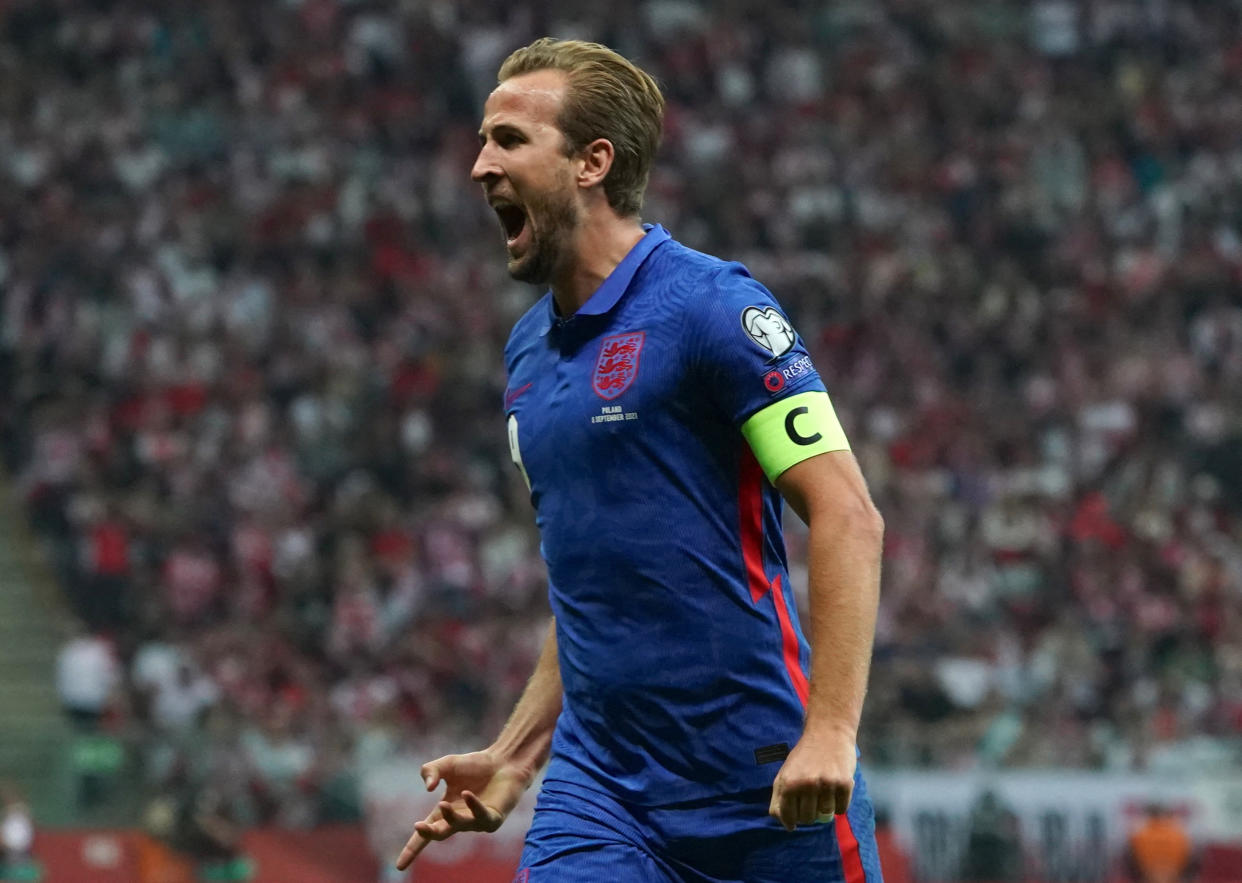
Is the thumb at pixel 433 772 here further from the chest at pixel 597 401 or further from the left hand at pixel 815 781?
the left hand at pixel 815 781

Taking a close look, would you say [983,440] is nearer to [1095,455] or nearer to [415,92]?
[1095,455]

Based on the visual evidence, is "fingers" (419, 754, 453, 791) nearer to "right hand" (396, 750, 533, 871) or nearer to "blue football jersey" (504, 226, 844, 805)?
"right hand" (396, 750, 533, 871)

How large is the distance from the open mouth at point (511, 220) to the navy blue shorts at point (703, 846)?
1041 millimetres

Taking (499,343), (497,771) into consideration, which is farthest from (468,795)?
(499,343)

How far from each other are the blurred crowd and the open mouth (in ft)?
30.1

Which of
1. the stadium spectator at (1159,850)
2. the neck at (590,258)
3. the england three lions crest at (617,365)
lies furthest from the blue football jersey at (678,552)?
the stadium spectator at (1159,850)

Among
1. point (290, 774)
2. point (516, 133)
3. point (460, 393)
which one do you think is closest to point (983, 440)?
point (460, 393)

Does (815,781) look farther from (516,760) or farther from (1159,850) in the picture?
(1159,850)

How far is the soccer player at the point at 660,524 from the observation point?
3.55 meters

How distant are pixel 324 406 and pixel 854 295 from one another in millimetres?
5192

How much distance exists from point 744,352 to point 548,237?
0.51 m

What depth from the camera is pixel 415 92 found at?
2195 cm

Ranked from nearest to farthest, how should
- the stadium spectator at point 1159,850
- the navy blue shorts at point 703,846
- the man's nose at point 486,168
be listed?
the navy blue shorts at point 703,846
the man's nose at point 486,168
the stadium spectator at point 1159,850

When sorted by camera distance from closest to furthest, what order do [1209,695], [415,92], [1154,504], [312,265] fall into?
1. [1209,695]
2. [1154,504]
3. [312,265]
4. [415,92]
